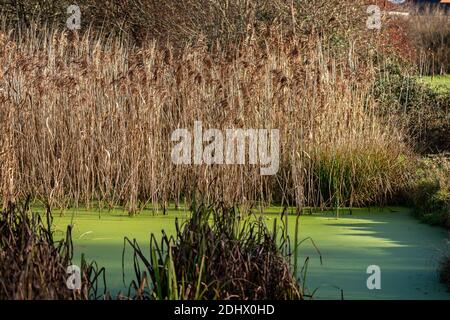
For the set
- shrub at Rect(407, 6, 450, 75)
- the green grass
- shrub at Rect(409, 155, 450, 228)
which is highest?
shrub at Rect(407, 6, 450, 75)

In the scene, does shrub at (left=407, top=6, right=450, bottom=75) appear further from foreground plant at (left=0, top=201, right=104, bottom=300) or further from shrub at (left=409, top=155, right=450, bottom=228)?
foreground plant at (left=0, top=201, right=104, bottom=300)

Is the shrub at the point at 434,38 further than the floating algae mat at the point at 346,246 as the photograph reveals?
Yes

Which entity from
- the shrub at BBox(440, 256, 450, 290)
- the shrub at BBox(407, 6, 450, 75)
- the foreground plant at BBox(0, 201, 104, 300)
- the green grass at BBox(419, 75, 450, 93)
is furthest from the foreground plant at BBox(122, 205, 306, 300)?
the shrub at BBox(407, 6, 450, 75)

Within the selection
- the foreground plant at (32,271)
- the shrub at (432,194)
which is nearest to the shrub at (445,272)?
the shrub at (432,194)

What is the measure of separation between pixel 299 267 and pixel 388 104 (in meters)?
5.46

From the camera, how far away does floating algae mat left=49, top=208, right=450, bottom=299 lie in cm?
543

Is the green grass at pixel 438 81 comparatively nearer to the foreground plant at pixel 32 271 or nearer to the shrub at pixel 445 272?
the shrub at pixel 445 272

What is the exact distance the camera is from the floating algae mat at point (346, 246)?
17.8ft

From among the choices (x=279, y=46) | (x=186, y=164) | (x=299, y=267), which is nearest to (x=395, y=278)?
(x=299, y=267)

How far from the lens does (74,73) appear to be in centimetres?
838

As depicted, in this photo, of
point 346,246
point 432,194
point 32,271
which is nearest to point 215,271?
point 32,271

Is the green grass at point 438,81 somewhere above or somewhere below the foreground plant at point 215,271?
above

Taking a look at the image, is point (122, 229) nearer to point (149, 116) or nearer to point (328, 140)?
point (149, 116)

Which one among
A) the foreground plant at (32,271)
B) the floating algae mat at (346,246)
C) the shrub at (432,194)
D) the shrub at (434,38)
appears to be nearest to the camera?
the foreground plant at (32,271)
